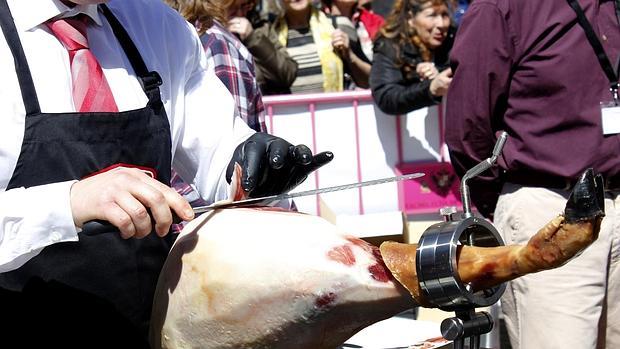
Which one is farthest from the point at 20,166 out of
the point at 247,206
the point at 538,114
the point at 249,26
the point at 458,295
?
the point at 249,26

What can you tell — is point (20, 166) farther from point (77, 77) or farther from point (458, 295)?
point (458, 295)

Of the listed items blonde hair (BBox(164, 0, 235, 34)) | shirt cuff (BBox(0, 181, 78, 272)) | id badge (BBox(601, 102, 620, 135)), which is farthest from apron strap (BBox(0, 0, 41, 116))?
id badge (BBox(601, 102, 620, 135))

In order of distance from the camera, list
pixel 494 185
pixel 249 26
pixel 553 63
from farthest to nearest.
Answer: pixel 249 26 < pixel 494 185 < pixel 553 63

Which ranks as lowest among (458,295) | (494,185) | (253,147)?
(494,185)

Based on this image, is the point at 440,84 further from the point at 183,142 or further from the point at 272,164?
the point at 272,164

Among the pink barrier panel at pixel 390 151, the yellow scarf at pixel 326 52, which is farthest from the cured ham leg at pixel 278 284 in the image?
the yellow scarf at pixel 326 52

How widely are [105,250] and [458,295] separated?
67cm

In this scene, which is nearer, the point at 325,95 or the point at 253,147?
the point at 253,147

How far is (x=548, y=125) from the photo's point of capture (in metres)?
3.20

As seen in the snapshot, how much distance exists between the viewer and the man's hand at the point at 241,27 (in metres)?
4.86

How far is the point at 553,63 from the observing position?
3.20 metres

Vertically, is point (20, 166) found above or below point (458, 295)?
above

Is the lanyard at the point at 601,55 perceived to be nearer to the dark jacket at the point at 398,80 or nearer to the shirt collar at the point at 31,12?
the dark jacket at the point at 398,80

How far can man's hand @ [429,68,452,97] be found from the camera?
4.56 metres
